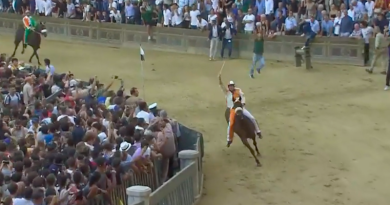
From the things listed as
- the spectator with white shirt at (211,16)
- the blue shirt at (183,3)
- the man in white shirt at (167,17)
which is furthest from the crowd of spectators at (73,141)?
the blue shirt at (183,3)

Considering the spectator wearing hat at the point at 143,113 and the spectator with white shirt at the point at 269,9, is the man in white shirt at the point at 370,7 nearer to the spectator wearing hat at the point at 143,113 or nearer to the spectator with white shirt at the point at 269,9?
the spectator with white shirt at the point at 269,9

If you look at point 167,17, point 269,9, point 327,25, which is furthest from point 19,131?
point 167,17

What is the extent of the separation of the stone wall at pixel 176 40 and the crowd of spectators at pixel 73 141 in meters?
9.99

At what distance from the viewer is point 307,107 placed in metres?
21.1

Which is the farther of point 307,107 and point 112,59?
point 112,59

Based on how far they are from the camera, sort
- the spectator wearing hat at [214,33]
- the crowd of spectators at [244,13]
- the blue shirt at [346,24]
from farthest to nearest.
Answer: the spectator wearing hat at [214,33] → the crowd of spectators at [244,13] → the blue shirt at [346,24]

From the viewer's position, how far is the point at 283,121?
1983 centimetres

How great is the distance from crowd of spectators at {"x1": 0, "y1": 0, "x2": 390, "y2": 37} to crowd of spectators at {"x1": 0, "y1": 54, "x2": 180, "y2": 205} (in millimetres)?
10235

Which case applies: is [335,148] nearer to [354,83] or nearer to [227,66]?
[354,83]

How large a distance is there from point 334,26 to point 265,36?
101 inches

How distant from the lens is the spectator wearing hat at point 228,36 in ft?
91.6

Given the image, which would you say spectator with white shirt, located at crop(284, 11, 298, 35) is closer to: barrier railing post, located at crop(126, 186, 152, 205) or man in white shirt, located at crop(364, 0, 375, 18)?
man in white shirt, located at crop(364, 0, 375, 18)

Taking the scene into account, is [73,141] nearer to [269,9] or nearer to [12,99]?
[12,99]

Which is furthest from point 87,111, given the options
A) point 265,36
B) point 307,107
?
point 265,36
